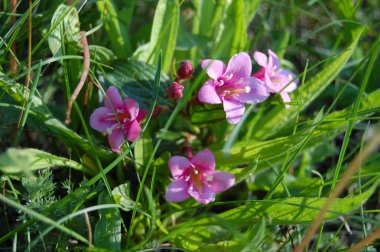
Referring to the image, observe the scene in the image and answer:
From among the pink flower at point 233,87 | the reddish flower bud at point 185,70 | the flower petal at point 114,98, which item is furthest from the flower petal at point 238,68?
the flower petal at point 114,98

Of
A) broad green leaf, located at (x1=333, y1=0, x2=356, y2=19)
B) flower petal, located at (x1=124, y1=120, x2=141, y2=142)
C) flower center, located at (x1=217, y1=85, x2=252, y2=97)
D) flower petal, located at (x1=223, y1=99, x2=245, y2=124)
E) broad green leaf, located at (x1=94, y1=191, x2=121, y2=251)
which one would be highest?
broad green leaf, located at (x1=333, y1=0, x2=356, y2=19)

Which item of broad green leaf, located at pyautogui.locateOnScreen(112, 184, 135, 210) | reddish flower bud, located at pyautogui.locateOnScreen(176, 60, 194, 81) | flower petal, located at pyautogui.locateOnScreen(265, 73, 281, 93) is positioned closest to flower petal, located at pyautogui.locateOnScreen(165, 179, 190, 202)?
broad green leaf, located at pyautogui.locateOnScreen(112, 184, 135, 210)

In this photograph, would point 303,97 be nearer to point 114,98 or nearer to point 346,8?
point 346,8

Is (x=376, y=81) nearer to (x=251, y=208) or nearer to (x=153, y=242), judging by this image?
(x=251, y=208)

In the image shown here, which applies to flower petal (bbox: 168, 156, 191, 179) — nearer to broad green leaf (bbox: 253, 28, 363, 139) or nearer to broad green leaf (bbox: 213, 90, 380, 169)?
broad green leaf (bbox: 213, 90, 380, 169)

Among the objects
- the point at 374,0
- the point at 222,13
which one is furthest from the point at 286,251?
the point at 374,0

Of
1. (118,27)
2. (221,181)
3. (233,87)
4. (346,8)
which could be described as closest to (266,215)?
(221,181)

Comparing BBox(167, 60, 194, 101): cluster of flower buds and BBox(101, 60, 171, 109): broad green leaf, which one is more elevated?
BBox(167, 60, 194, 101): cluster of flower buds
